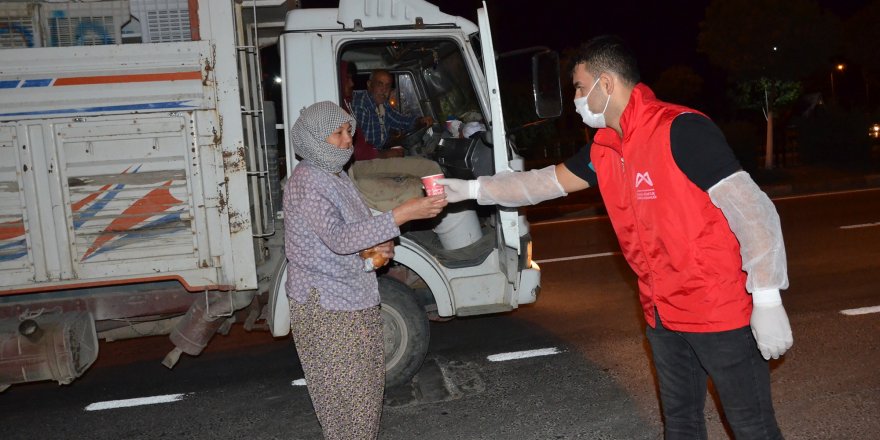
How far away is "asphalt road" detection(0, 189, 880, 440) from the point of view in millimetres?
4531

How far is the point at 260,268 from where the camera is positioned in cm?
499

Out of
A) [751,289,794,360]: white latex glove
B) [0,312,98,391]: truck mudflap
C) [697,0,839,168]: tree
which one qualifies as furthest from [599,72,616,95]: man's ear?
[697,0,839,168]: tree

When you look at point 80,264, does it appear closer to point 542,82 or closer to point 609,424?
point 542,82

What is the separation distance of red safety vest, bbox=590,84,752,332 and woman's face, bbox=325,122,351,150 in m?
1.12

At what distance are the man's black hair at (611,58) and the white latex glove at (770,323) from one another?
93 cm

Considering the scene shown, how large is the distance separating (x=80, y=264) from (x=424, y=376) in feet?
7.69

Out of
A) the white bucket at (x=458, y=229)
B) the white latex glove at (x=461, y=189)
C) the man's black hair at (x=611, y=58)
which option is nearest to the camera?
the man's black hair at (x=611, y=58)

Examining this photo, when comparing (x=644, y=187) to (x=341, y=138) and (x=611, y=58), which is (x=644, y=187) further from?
(x=341, y=138)

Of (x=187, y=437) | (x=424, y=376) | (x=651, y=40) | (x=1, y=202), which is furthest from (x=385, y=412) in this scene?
(x=651, y=40)

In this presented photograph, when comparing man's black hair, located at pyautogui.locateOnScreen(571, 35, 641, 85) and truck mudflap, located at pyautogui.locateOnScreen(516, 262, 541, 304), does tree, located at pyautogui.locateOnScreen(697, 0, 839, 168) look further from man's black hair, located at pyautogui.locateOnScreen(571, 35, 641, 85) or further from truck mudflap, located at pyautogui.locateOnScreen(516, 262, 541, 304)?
man's black hair, located at pyautogui.locateOnScreen(571, 35, 641, 85)

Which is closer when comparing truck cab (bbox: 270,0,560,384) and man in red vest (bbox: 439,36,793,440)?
man in red vest (bbox: 439,36,793,440)

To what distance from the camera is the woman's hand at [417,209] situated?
124 inches

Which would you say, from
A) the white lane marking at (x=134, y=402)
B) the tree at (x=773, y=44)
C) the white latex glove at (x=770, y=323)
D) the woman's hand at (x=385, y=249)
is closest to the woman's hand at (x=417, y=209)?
the woman's hand at (x=385, y=249)

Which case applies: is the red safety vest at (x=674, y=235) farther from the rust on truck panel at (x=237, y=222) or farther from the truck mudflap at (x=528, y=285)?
the rust on truck panel at (x=237, y=222)
